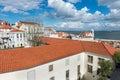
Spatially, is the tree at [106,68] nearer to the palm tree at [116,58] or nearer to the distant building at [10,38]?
the palm tree at [116,58]

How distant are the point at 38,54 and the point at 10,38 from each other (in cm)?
4059

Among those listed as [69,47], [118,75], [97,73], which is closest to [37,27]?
[69,47]

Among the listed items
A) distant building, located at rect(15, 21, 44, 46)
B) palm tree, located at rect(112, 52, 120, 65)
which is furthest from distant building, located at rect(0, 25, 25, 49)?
palm tree, located at rect(112, 52, 120, 65)

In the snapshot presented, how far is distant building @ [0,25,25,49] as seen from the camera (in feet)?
201

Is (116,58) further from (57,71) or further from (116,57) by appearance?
(57,71)

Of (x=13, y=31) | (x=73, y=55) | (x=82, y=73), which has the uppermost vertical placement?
(x=13, y=31)

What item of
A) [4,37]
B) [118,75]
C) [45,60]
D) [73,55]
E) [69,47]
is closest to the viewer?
[45,60]

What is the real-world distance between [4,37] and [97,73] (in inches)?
1708

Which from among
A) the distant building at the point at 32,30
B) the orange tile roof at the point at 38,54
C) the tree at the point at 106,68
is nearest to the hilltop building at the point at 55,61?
the orange tile roof at the point at 38,54

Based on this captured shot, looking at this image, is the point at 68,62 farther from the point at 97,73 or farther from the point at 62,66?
the point at 97,73

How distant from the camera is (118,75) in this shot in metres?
27.3

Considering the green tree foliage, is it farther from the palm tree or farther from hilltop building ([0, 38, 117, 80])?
hilltop building ([0, 38, 117, 80])

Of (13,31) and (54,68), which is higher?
(13,31)

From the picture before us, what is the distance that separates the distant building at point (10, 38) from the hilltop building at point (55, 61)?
35135mm
